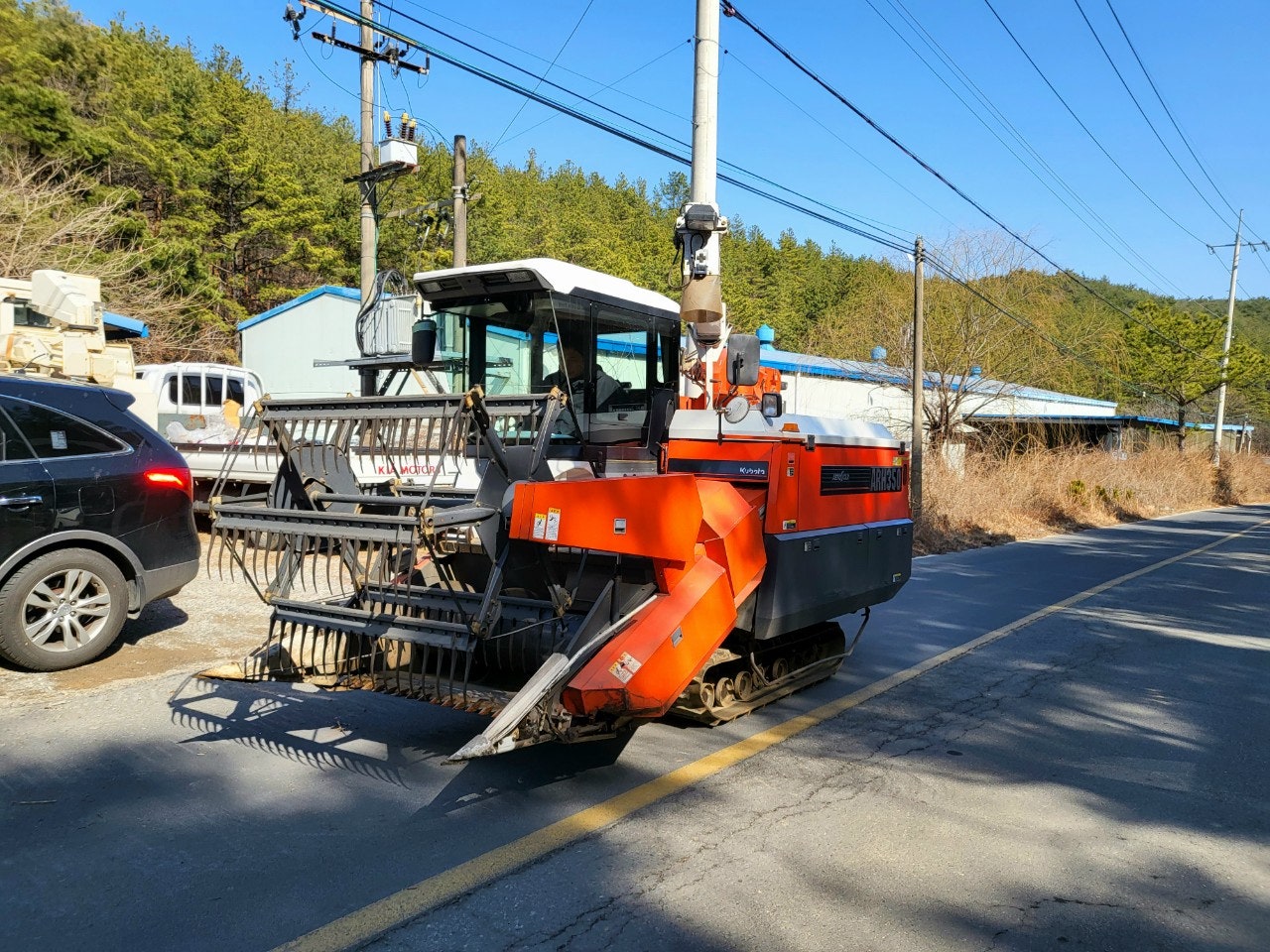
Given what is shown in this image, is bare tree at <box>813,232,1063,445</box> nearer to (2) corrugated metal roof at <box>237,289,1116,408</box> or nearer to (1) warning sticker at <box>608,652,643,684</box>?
(2) corrugated metal roof at <box>237,289,1116,408</box>

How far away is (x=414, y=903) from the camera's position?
11.3 feet

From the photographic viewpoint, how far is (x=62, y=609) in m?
6.35

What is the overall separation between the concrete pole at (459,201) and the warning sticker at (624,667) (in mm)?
11889

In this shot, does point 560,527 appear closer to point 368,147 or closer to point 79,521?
point 79,521

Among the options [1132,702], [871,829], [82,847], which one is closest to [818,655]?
[1132,702]

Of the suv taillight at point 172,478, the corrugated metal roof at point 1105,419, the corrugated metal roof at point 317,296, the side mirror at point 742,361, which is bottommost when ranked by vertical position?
the suv taillight at point 172,478

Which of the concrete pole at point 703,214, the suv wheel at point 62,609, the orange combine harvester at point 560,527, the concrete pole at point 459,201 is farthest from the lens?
the concrete pole at point 459,201

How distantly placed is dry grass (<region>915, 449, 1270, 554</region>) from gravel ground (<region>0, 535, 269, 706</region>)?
10.9m

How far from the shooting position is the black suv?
20.2 ft

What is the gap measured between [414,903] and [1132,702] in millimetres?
5331

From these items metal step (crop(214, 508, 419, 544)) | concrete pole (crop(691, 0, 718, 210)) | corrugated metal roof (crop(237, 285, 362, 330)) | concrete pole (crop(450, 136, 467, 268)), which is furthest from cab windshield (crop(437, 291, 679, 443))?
corrugated metal roof (crop(237, 285, 362, 330))

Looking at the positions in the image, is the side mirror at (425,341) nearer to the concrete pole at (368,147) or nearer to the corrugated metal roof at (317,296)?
the concrete pole at (368,147)

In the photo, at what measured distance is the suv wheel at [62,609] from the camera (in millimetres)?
6074

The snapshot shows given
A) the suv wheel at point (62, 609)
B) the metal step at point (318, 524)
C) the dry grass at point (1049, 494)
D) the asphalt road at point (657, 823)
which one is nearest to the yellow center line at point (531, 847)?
the asphalt road at point (657, 823)
